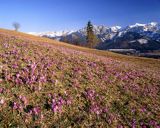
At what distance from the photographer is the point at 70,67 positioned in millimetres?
21344

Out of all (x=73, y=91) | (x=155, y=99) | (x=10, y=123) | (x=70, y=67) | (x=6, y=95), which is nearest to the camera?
(x=10, y=123)

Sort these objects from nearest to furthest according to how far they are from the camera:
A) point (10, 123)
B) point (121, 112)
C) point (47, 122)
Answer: point (10, 123) → point (47, 122) → point (121, 112)

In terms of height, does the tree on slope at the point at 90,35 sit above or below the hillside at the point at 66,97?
above

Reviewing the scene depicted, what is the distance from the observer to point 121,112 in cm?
1513

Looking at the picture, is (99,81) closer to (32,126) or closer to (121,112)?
(121,112)

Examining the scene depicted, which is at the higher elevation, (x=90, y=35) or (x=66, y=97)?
(x=90, y=35)

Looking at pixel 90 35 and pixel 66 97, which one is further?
pixel 90 35

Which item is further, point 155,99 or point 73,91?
point 155,99

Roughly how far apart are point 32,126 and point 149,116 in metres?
7.61

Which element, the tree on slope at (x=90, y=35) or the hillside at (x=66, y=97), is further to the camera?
the tree on slope at (x=90, y=35)

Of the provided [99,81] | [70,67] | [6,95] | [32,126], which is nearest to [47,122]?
[32,126]

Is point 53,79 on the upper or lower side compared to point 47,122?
upper

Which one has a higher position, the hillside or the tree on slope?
the tree on slope

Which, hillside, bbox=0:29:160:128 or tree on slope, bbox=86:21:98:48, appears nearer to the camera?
hillside, bbox=0:29:160:128
